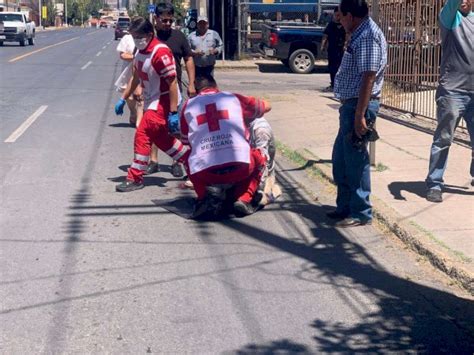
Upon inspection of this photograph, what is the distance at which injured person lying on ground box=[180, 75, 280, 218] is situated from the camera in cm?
753

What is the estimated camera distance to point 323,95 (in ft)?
63.0

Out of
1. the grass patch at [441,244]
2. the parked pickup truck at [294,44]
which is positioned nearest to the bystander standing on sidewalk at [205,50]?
the grass patch at [441,244]

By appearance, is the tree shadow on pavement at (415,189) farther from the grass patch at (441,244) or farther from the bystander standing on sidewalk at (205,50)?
the bystander standing on sidewalk at (205,50)

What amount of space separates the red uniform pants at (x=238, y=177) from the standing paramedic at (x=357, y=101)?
2.45ft

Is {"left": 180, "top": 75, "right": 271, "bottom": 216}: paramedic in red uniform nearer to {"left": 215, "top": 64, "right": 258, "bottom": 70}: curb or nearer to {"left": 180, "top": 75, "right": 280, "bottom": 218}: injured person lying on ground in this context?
{"left": 180, "top": 75, "right": 280, "bottom": 218}: injured person lying on ground

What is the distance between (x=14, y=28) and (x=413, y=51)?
37.2 metres

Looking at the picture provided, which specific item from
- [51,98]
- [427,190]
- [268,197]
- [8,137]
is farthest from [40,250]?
[51,98]

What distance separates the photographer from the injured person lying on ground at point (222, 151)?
753cm

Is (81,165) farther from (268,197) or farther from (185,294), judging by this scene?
(185,294)

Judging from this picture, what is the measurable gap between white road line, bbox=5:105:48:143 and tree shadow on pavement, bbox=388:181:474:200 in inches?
236

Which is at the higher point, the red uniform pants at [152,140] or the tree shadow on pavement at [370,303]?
the red uniform pants at [152,140]

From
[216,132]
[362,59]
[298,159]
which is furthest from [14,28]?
[362,59]

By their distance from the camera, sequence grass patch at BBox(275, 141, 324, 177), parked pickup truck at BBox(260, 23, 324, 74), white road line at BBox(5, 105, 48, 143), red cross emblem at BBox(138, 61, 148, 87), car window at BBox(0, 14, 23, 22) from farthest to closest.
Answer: car window at BBox(0, 14, 23, 22), parked pickup truck at BBox(260, 23, 324, 74), white road line at BBox(5, 105, 48, 143), grass patch at BBox(275, 141, 324, 177), red cross emblem at BBox(138, 61, 148, 87)

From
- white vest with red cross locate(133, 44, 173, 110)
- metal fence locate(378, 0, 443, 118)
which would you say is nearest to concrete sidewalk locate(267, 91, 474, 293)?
metal fence locate(378, 0, 443, 118)
